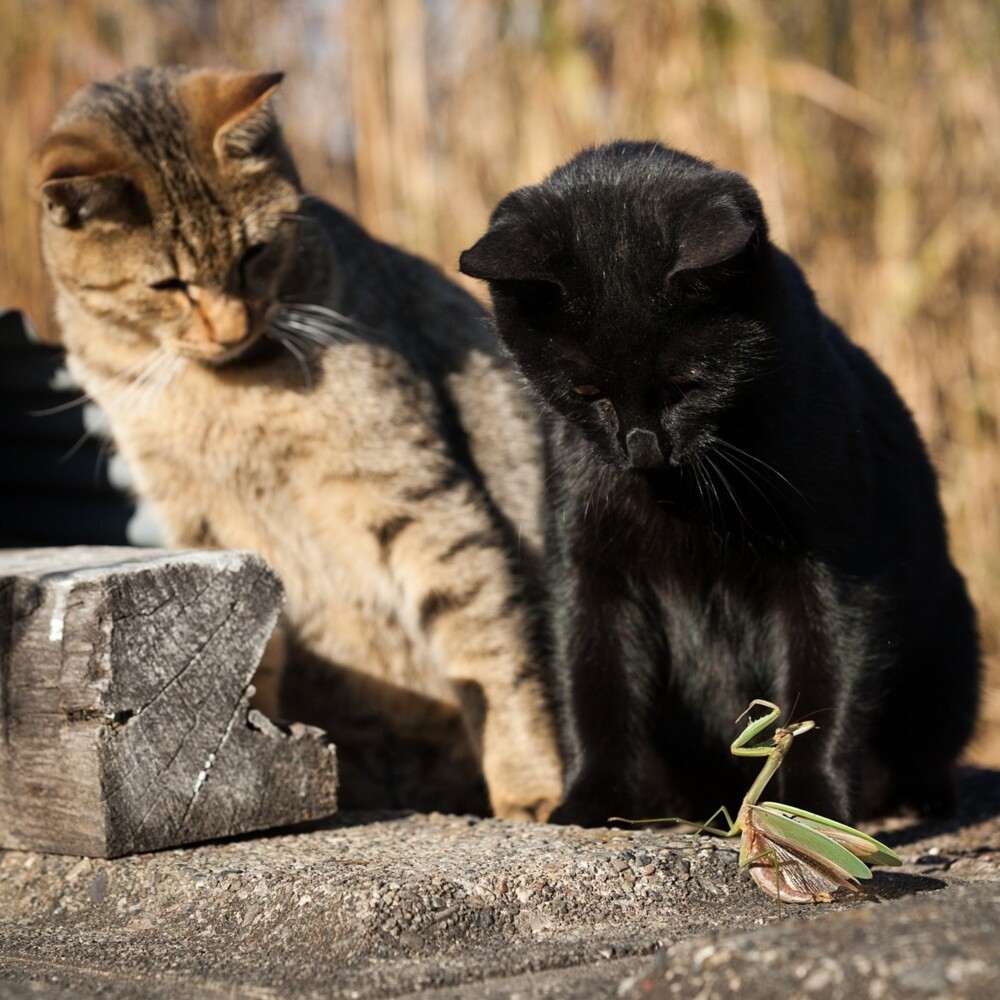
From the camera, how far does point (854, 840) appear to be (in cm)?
186

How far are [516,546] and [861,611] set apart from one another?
109 cm

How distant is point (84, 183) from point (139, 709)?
1.30 m

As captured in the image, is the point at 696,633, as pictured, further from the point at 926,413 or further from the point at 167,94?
the point at 926,413

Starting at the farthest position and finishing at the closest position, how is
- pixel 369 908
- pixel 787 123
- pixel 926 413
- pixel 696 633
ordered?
pixel 926 413, pixel 787 123, pixel 696 633, pixel 369 908

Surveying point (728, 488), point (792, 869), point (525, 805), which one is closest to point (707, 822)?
point (792, 869)

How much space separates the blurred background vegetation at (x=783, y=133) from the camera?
4.78 meters

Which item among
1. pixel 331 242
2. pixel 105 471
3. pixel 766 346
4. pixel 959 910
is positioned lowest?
pixel 959 910

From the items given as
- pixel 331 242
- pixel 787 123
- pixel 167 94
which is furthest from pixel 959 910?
pixel 787 123

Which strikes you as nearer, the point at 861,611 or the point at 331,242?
the point at 861,611

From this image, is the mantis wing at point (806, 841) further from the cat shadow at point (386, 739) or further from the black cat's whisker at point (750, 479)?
the cat shadow at point (386, 739)

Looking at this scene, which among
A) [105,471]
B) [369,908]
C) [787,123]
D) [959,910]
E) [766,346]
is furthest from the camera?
[787,123]

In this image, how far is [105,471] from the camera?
3715mm

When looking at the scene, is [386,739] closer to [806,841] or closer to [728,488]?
[728,488]

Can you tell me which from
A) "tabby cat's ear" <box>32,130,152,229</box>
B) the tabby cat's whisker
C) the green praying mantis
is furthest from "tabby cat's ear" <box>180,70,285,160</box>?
the green praying mantis
